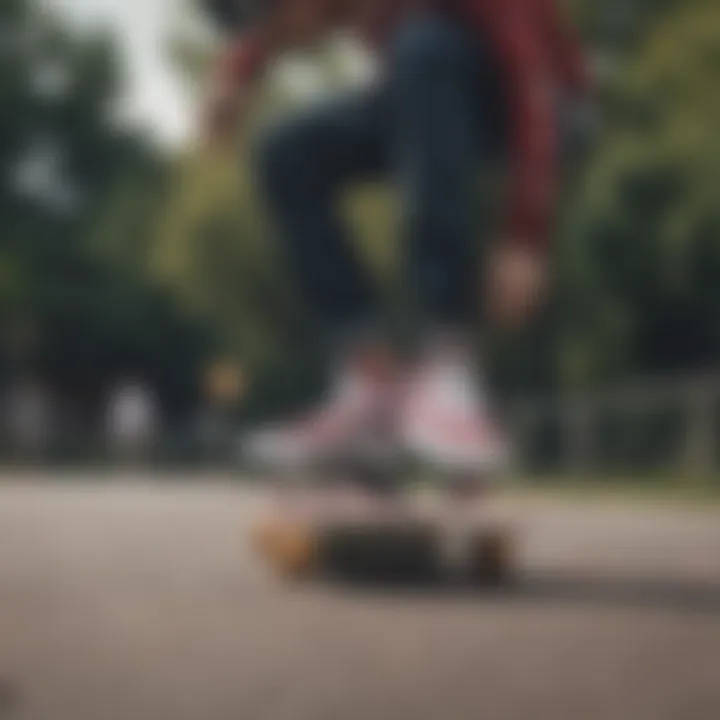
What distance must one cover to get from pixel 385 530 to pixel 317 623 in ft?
0.54

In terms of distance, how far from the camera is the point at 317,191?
1.58 metres

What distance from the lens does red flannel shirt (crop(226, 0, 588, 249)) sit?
1.55m

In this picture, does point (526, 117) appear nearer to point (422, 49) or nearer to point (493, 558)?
point (422, 49)

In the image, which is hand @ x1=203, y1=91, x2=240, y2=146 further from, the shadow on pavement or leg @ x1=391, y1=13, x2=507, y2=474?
the shadow on pavement

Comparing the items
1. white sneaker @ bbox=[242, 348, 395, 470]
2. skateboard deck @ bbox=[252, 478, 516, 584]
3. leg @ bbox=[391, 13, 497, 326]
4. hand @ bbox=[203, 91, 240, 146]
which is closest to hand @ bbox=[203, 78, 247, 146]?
hand @ bbox=[203, 91, 240, 146]

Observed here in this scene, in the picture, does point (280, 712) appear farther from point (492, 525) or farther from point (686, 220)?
point (686, 220)

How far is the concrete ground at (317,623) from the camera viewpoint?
126 centimetres

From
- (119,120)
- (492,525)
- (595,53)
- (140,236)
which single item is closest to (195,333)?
(140,236)

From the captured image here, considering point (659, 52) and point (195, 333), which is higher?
point (659, 52)

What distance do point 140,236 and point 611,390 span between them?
1.63ft

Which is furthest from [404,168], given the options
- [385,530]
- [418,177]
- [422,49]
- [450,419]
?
[385,530]

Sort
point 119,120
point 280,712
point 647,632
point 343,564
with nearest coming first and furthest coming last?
point 280,712, point 647,632, point 119,120, point 343,564

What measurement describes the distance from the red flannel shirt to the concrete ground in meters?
0.30

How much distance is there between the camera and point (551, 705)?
1253mm
